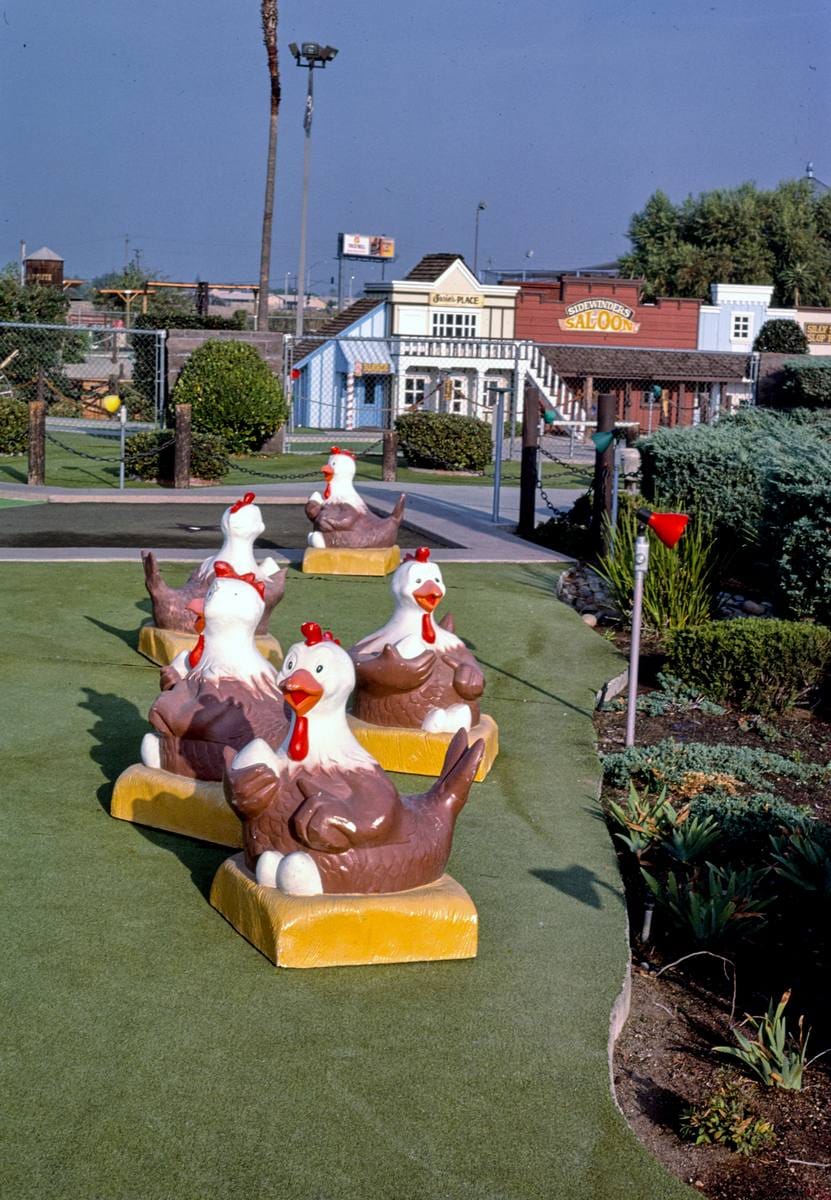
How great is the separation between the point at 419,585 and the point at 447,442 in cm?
1881

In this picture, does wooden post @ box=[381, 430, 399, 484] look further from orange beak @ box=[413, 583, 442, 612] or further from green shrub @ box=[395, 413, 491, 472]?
orange beak @ box=[413, 583, 442, 612]

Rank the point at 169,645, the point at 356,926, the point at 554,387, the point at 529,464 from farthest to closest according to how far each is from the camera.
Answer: the point at 554,387 < the point at 529,464 < the point at 169,645 < the point at 356,926

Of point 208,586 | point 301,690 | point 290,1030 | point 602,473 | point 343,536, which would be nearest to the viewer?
point 290,1030

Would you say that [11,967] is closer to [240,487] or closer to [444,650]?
[444,650]

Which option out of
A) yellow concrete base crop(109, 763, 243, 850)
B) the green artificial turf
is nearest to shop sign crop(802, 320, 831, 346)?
the green artificial turf

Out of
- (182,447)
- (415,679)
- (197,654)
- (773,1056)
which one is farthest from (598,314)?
(773,1056)

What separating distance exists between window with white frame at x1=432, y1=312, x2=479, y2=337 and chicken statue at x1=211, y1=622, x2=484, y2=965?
41.2 m

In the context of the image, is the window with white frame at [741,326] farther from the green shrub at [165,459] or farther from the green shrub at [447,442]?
the green shrub at [165,459]

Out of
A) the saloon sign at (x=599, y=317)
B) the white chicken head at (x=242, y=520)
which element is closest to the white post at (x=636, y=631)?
the white chicken head at (x=242, y=520)

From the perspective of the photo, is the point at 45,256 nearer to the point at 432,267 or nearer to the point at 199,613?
the point at 432,267

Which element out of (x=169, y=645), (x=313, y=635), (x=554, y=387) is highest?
(x=554, y=387)

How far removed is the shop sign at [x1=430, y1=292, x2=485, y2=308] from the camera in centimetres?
4575

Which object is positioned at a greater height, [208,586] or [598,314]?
[598,314]

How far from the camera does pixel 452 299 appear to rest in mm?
45906
